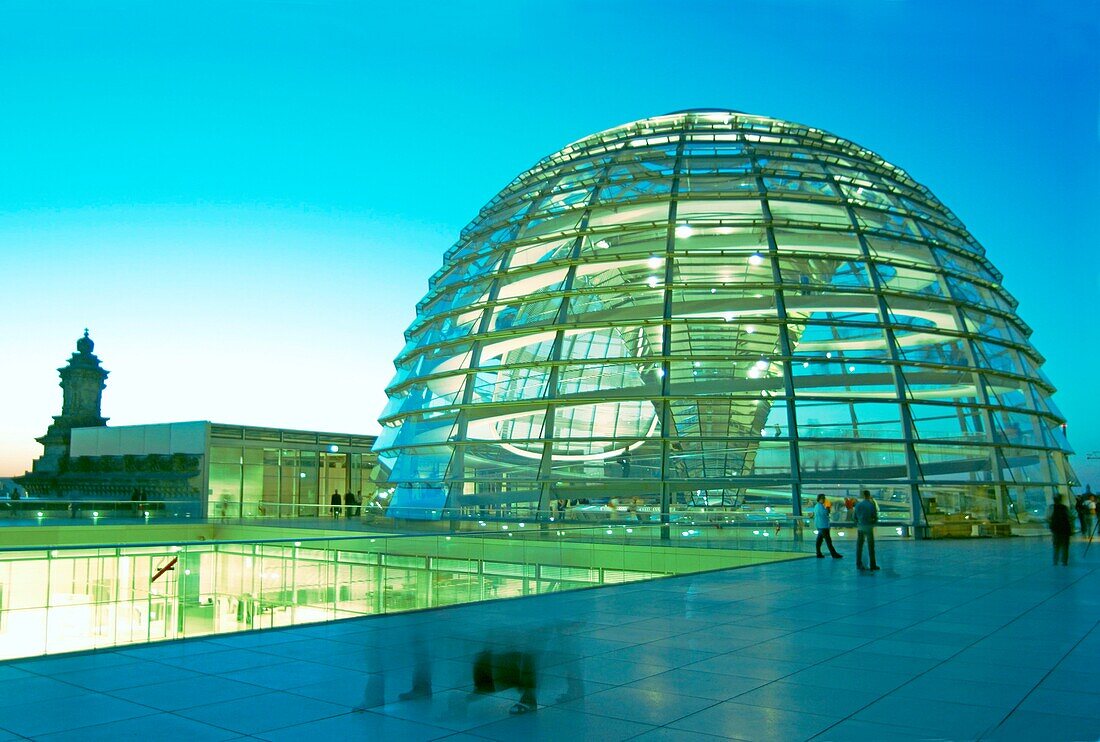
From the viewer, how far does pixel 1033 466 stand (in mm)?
27125

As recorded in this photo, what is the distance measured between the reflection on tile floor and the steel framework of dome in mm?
11907

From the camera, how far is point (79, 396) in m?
61.0

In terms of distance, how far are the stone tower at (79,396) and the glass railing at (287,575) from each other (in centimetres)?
4820

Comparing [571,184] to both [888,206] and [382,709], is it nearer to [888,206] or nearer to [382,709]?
[888,206]

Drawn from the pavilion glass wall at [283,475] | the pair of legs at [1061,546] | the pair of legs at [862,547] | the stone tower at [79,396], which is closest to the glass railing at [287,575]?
the pair of legs at [862,547]

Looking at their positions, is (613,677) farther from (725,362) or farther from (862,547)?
(725,362)

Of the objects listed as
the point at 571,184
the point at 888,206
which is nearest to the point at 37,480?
the point at 571,184

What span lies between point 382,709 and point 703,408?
1883 centimetres

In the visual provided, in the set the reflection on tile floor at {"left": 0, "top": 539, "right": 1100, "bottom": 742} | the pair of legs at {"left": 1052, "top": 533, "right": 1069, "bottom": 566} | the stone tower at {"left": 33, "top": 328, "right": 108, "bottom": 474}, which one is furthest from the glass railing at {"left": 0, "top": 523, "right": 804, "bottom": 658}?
the stone tower at {"left": 33, "top": 328, "right": 108, "bottom": 474}

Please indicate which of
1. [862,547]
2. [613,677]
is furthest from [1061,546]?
[613,677]

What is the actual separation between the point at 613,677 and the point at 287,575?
385 inches

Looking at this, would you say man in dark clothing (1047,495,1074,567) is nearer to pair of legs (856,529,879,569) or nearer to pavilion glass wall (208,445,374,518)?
pair of legs (856,529,879,569)

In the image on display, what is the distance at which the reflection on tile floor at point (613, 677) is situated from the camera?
6.14m

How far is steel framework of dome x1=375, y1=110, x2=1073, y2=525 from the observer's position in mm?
24453
